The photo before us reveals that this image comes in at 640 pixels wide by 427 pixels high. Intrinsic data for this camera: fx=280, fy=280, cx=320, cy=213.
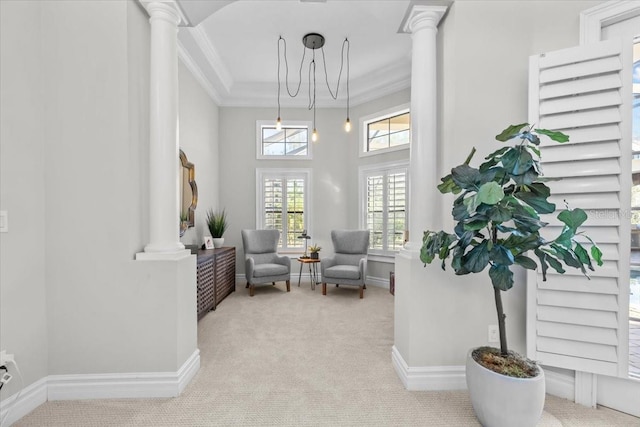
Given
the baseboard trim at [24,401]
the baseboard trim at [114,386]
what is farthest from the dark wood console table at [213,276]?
the baseboard trim at [24,401]

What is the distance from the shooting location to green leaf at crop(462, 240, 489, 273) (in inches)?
59.5

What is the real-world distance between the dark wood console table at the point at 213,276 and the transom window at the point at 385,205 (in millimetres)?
2370

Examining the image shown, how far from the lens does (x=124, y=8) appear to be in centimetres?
184

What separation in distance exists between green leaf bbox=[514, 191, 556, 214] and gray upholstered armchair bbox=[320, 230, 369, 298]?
276cm

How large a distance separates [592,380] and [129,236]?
3.16 m

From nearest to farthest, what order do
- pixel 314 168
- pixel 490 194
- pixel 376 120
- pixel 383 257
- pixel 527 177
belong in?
pixel 490 194
pixel 527 177
pixel 383 257
pixel 376 120
pixel 314 168

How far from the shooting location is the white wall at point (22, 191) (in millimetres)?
1640

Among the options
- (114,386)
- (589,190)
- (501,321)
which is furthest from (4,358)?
(589,190)

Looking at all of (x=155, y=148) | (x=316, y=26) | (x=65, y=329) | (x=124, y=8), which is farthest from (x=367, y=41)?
(x=65, y=329)

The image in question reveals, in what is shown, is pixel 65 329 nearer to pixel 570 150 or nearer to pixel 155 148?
pixel 155 148

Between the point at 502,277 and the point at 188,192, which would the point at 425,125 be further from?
the point at 188,192

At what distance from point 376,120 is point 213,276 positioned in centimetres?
362

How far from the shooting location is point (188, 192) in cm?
381

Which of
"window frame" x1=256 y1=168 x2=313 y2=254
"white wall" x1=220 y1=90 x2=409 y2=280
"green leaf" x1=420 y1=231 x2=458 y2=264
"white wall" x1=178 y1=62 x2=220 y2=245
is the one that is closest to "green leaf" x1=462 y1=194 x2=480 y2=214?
"green leaf" x1=420 y1=231 x2=458 y2=264
